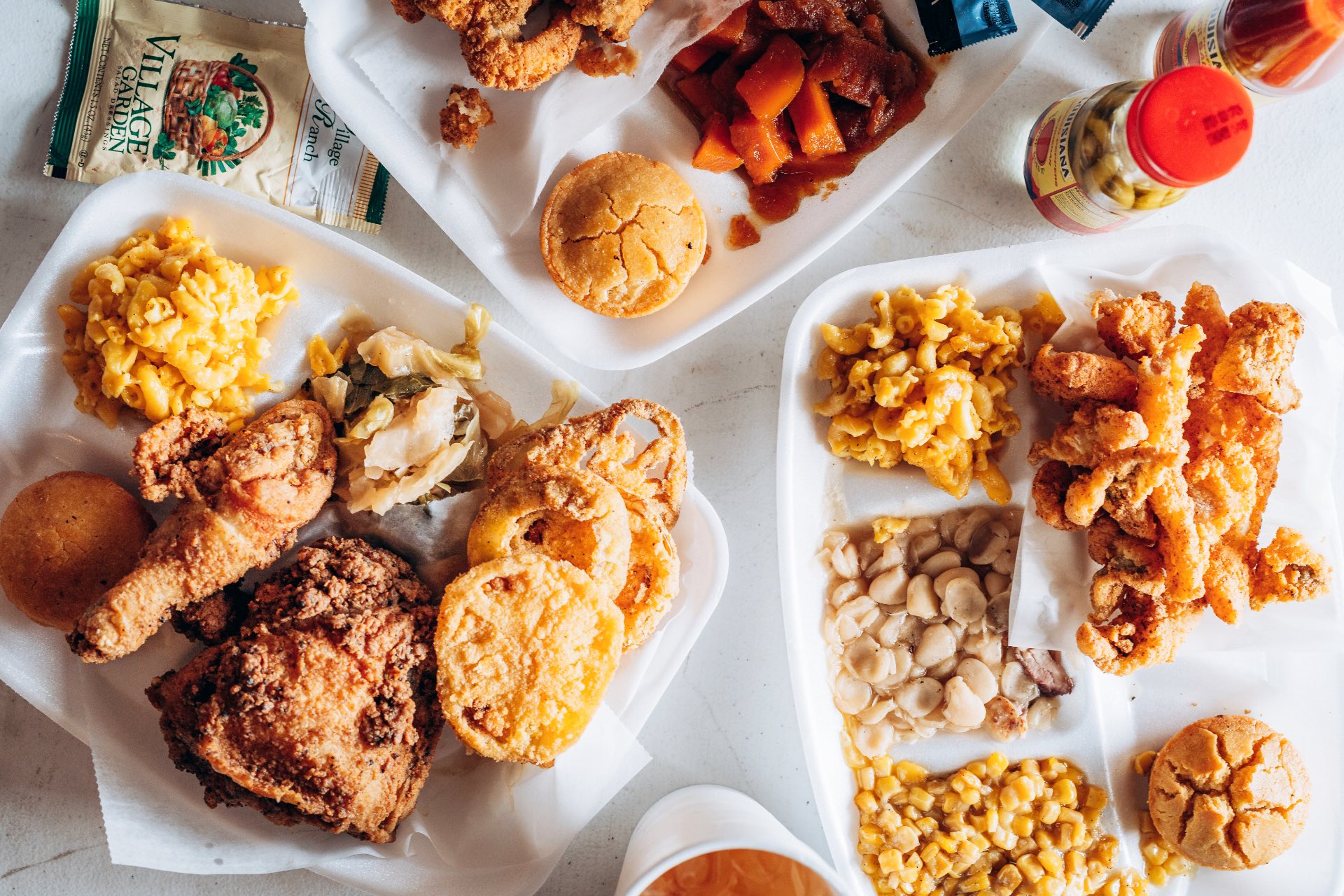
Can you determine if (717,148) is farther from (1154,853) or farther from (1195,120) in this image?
(1154,853)

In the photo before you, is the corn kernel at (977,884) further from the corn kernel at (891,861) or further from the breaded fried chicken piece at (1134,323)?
the breaded fried chicken piece at (1134,323)

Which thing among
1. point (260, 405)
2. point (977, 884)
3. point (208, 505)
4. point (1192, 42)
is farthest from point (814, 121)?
point (977, 884)

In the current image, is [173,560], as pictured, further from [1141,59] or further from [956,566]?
[1141,59]

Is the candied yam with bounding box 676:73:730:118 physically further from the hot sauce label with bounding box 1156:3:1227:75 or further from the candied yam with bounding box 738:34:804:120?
the hot sauce label with bounding box 1156:3:1227:75

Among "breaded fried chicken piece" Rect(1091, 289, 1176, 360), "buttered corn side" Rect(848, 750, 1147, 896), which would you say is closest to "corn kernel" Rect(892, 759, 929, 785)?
"buttered corn side" Rect(848, 750, 1147, 896)

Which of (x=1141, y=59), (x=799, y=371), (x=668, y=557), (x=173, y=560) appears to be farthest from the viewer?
(x=1141, y=59)

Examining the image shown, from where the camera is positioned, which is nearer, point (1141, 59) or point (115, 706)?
point (115, 706)

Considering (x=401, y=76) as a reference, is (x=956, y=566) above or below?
below

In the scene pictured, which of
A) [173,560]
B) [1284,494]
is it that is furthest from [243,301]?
[1284,494]

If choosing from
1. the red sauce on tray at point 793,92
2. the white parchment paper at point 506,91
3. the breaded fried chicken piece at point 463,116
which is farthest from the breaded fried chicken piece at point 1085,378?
the breaded fried chicken piece at point 463,116
